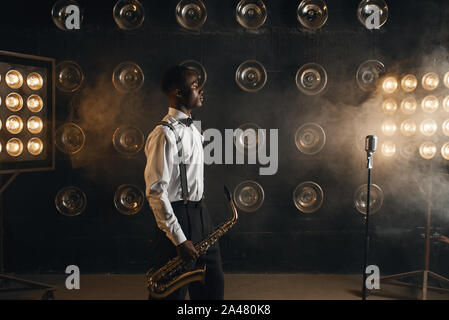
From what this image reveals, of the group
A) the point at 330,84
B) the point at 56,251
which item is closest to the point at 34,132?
the point at 56,251

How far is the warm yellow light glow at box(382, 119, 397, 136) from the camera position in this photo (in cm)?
434

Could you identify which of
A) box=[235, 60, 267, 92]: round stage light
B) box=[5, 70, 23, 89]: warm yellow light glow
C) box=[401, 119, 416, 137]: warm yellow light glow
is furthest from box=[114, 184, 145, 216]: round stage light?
box=[401, 119, 416, 137]: warm yellow light glow

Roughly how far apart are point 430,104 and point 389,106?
534mm

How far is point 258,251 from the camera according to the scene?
15.6ft

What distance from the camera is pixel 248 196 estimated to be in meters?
4.71

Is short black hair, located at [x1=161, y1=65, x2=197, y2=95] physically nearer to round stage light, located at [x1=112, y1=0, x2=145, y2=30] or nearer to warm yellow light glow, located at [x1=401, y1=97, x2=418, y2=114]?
round stage light, located at [x1=112, y1=0, x2=145, y2=30]

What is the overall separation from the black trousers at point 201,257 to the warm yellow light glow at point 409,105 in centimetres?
301

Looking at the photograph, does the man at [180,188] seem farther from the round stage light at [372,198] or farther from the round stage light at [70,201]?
the round stage light at [372,198]

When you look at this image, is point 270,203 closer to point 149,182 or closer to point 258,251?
point 258,251

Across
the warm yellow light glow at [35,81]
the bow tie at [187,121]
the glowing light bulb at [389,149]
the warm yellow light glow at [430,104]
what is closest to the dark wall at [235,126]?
the glowing light bulb at [389,149]

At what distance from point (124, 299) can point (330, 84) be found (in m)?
3.95

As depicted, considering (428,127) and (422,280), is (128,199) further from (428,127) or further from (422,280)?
(422,280)

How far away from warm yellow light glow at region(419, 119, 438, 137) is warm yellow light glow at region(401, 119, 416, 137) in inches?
4.1

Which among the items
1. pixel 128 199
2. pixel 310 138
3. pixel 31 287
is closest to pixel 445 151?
pixel 310 138
